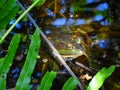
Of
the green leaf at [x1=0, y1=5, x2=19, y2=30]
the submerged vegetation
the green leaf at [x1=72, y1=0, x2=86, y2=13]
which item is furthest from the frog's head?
the green leaf at [x1=0, y1=5, x2=19, y2=30]

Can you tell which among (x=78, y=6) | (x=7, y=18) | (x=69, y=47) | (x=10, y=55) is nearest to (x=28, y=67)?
(x=10, y=55)

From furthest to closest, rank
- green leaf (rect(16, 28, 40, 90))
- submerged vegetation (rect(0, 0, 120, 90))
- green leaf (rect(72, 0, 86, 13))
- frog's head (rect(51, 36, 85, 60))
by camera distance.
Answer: green leaf (rect(72, 0, 86, 13)), frog's head (rect(51, 36, 85, 60)), submerged vegetation (rect(0, 0, 120, 90)), green leaf (rect(16, 28, 40, 90))

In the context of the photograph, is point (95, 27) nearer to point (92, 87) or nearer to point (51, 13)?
point (51, 13)

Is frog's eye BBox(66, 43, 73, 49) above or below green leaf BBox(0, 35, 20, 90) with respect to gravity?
below

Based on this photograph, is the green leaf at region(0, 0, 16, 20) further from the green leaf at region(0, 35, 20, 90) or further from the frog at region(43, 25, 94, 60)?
the frog at region(43, 25, 94, 60)

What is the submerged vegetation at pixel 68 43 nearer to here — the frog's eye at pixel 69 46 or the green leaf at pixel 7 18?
the frog's eye at pixel 69 46

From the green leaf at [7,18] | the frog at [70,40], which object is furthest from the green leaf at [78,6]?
the green leaf at [7,18]

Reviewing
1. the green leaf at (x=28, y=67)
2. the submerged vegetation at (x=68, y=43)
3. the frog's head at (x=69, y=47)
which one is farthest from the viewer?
the frog's head at (x=69, y=47)
